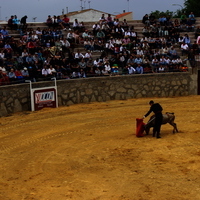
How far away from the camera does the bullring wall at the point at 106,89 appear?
22.9m

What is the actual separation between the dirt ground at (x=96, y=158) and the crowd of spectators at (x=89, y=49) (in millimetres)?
4188

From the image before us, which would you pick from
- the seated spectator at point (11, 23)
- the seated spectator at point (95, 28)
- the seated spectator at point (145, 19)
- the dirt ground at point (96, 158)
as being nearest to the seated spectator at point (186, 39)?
the seated spectator at point (145, 19)

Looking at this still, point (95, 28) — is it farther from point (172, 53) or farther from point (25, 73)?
point (25, 73)

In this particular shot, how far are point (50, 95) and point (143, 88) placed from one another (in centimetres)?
627

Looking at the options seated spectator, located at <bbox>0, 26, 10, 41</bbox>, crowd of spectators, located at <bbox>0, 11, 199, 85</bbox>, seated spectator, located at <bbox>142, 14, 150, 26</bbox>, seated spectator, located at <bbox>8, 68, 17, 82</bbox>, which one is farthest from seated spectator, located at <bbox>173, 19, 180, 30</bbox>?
seated spectator, located at <bbox>8, 68, 17, 82</bbox>

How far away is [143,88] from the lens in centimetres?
2694

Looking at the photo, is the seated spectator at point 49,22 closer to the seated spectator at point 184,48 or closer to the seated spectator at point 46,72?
the seated spectator at point 46,72

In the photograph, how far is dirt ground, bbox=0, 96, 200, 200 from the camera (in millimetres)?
11438

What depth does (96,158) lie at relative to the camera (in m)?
14.3

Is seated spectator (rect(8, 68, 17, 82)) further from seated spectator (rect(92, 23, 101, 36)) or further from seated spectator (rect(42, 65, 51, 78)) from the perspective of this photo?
seated spectator (rect(92, 23, 101, 36))

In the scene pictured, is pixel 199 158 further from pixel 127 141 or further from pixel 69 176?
pixel 69 176

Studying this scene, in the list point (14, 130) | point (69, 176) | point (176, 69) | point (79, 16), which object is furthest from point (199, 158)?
point (79, 16)

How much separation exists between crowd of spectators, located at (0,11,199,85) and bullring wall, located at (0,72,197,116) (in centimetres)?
47

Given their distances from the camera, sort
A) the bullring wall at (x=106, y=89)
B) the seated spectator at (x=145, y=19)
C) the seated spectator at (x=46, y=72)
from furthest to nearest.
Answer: the seated spectator at (x=145, y=19) < the seated spectator at (x=46, y=72) < the bullring wall at (x=106, y=89)
